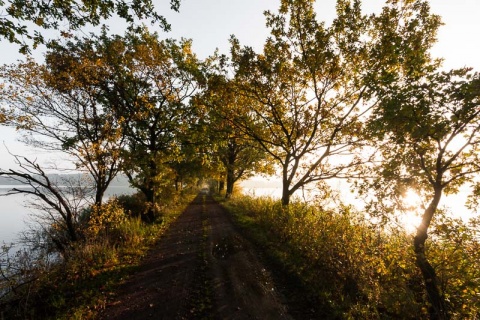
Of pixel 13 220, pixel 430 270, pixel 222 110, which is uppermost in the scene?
pixel 222 110

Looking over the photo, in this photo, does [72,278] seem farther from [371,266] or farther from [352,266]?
[371,266]

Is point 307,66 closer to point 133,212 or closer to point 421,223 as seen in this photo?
point 421,223

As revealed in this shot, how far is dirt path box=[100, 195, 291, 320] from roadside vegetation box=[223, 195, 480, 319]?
4.06 feet

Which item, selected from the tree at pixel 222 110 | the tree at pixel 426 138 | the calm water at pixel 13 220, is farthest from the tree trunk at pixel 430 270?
the calm water at pixel 13 220

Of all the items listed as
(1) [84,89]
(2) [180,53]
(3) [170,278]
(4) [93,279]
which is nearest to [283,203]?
(3) [170,278]

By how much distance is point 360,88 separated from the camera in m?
11.8

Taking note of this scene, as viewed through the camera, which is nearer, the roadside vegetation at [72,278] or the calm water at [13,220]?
the roadside vegetation at [72,278]

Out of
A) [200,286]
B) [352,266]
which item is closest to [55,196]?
[200,286]

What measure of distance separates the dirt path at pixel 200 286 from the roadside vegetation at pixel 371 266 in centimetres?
124

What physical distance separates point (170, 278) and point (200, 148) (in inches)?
395

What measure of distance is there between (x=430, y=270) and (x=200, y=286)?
6.35 m

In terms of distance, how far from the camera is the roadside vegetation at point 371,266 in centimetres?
502

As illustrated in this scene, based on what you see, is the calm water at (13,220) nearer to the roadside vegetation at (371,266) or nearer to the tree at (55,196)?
the tree at (55,196)

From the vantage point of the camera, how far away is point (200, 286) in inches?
295
